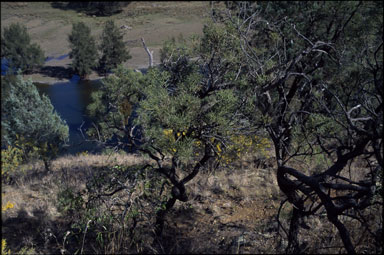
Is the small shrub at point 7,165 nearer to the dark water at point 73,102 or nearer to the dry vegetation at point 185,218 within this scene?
the dry vegetation at point 185,218

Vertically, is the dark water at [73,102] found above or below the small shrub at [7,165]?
below

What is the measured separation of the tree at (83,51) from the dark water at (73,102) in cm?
126

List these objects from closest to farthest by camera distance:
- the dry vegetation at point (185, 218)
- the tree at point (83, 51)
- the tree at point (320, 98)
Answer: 1. the tree at point (320, 98)
2. the dry vegetation at point (185, 218)
3. the tree at point (83, 51)

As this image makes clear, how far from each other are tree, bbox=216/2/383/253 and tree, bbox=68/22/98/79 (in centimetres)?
2484

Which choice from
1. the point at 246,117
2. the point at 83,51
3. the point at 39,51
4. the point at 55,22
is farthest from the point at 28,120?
the point at 39,51

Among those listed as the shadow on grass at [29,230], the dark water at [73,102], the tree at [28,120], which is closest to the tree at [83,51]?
the dark water at [73,102]

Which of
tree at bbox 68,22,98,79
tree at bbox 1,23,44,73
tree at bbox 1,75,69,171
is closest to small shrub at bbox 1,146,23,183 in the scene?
tree at bbox 1,75,69,171

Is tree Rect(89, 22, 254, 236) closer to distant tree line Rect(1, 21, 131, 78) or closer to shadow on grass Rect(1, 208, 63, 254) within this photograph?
shadow on grass Rect(1, 208, 63, 254)

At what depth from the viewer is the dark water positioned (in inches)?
737

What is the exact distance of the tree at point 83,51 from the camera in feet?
98.3

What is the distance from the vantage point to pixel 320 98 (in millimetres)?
4211

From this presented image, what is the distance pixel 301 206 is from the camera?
3766 millimetres

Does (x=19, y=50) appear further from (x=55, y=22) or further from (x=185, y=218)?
(x=185, y=218)

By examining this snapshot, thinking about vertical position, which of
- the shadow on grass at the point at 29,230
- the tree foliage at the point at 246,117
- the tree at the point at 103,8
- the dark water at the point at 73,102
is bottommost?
the dark water at the point at 73,102
